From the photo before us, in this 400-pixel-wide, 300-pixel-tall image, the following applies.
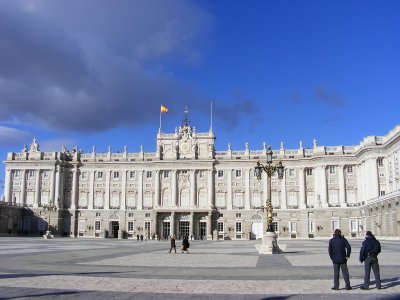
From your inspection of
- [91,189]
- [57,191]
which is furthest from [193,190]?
[57,191]

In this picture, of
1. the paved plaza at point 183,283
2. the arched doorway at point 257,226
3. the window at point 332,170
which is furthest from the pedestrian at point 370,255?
the arched doorway at point 257,226

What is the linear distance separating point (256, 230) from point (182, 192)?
53.2ft

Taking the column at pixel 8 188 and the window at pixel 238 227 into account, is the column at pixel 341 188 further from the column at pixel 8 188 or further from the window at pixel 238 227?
the column at pixel 8 188

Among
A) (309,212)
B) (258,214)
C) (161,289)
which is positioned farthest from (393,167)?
(161,289)

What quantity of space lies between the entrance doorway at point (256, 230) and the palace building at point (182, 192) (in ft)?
0.62

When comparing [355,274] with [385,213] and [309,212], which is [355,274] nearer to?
[385,213]

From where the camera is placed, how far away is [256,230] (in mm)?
88875

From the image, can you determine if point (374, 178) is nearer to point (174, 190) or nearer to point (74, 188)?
point (174, 190)

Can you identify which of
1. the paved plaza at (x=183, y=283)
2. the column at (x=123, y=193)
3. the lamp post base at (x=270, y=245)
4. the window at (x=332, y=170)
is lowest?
the paved plaza at (x=183, y=283)

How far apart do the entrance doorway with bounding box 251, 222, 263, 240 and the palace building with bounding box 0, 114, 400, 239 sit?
0.19 metres

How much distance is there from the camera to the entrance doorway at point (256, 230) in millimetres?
88375

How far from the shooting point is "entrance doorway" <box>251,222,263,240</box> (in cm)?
8838

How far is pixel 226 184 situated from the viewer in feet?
301

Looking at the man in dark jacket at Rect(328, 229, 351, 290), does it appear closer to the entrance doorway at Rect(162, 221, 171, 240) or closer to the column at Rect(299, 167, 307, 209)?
the column at Rect(299, 167, 307, 209)
